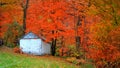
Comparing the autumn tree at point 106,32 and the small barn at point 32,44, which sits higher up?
the autumn tree at point 106,32

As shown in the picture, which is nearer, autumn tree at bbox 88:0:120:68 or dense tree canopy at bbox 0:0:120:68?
autumn tree at bbox 88:0:120:68

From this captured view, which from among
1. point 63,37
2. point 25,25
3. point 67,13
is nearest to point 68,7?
point 67,13

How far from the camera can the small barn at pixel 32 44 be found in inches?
1501

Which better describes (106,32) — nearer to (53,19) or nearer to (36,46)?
(53,19)

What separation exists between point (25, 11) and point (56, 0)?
551 cm

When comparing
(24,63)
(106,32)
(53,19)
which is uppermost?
(106,32)

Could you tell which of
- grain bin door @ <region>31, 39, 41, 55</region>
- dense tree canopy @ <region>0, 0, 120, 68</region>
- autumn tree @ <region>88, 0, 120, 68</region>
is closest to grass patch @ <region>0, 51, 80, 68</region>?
autumn tree @ <region>88, 0, 120, 68</region>

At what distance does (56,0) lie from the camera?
38344mm

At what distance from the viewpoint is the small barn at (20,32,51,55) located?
125 ft

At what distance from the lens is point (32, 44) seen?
38.4 meters

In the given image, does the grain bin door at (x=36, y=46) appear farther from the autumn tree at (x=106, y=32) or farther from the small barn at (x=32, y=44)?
the autumn tree at (x=106, y=32)

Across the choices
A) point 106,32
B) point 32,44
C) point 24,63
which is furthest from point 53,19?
point 106,32

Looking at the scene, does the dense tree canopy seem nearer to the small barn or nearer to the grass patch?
the small barn

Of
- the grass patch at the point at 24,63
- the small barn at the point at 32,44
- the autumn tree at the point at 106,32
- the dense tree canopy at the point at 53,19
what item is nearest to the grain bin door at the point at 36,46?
the small barn at the point at 32,44
